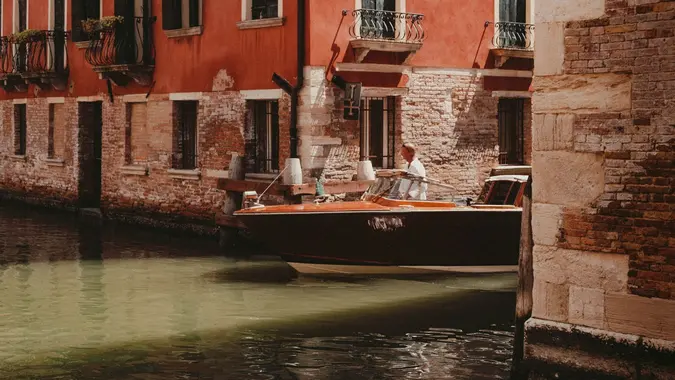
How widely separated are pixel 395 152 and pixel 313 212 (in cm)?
344

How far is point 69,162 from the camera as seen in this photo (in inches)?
811

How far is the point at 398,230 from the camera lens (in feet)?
39.4

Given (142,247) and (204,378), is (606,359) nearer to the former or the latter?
(204,378)

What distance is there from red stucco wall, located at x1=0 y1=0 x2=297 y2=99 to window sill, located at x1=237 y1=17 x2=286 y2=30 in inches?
2.3

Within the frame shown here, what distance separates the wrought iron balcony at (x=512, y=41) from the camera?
16.1 m

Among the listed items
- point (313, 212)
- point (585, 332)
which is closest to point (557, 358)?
point (585, 332)

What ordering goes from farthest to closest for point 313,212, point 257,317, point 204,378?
point 313,212, point 257,317, point 204,378

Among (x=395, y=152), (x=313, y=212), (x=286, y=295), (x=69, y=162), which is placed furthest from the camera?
(x=69, y=162)

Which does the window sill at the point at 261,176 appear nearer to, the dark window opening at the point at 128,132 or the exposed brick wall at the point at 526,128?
the dark window opening at the point at 128,132

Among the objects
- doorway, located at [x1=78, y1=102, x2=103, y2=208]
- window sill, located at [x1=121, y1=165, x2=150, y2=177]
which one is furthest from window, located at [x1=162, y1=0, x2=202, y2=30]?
doorway, located at [x1=78, y1=102, x2=103, y2=208]

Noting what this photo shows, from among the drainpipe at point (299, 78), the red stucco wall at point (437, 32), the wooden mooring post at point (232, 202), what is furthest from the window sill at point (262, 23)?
the wooden mooring post at point (232, 202)

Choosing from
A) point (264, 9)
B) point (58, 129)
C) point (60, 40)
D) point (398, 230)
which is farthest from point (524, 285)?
point (58, 129)

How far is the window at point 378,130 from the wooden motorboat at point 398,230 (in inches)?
106

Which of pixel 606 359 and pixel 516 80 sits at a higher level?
pixel 516 80
